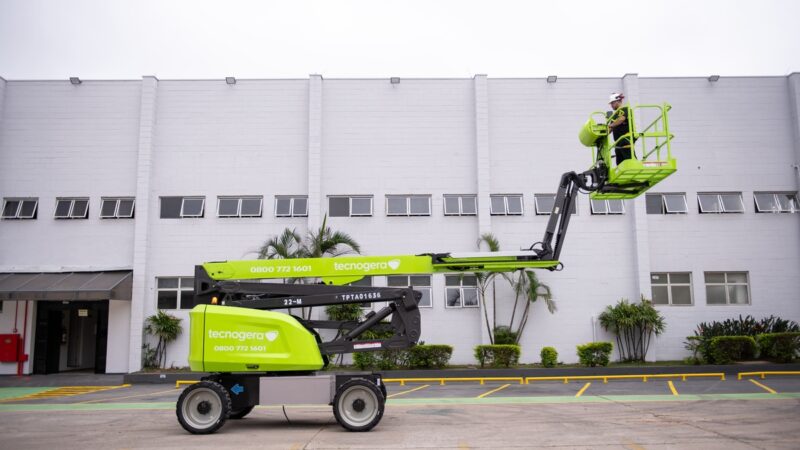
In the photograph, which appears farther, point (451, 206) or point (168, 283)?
point (451, 206)

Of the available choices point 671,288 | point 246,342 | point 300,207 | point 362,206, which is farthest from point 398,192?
point 246,342

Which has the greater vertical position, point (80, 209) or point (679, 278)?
point (80, 209)

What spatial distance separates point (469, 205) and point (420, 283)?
12.1ft

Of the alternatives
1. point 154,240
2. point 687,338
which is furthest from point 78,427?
point 687,338

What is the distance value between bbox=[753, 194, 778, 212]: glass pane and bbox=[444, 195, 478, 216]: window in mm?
11371

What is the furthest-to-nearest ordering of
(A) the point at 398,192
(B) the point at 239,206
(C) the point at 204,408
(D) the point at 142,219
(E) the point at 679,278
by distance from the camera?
(A) the point at 398,192
(B) the point at 239,206
(E) the point at 679,278
(D) the point at 142,219
(C) the point at 204,408

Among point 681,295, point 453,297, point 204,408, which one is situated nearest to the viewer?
point 204,408

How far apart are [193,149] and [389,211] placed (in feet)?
27.3

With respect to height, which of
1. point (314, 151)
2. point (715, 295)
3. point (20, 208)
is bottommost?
point (715, 295)

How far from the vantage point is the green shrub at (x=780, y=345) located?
21.4 m

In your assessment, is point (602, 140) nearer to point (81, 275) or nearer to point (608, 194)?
point (608, 194)

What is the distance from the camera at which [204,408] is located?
34.7 feet

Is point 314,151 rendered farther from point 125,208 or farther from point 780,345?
point 780,345

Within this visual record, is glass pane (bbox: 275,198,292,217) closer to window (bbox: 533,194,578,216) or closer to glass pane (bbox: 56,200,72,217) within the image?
glass pane (bbox: 56,200,72,217)
